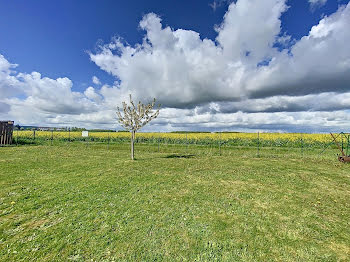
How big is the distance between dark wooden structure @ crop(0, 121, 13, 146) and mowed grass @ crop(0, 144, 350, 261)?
19589mm

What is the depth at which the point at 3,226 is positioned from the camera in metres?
3.67

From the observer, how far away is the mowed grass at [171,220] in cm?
300

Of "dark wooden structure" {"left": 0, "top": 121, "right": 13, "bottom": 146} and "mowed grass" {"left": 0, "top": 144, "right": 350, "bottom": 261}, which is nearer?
"mowed grass" {"left": 0, "top": 144, "right": 350, "bottom": 261}

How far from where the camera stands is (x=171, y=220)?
4.00m

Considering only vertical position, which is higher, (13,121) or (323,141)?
(13,121)

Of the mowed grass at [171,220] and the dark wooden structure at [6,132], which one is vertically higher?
the dark wooden structure at [6,132]

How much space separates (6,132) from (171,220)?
26739 mm

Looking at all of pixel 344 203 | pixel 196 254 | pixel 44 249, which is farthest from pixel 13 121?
pixel 344 203

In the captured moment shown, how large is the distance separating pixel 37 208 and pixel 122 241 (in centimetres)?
282

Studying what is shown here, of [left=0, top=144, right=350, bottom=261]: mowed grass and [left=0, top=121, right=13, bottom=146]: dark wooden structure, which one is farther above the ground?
[left=0, top=121, right=13, bottom=146]: dark wooden structure

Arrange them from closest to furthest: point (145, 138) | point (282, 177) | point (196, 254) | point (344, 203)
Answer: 1. point (196, 254)
2. point (344, 203)
3. point (282, 177)
4. point (145, 138)

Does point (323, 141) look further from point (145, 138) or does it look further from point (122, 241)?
point (122, 241)

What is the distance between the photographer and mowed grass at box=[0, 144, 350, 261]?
3002mm

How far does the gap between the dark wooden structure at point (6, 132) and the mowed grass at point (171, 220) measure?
1959cm
